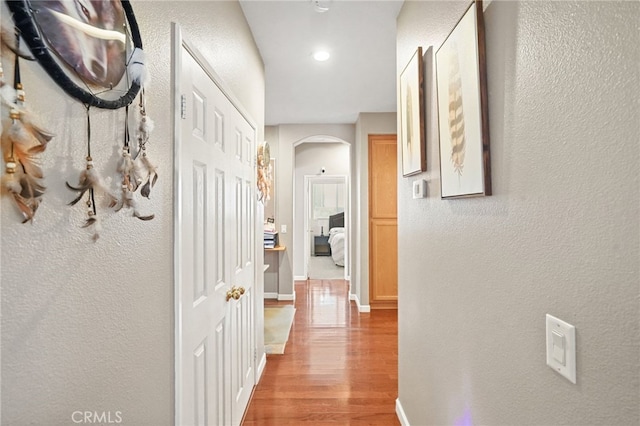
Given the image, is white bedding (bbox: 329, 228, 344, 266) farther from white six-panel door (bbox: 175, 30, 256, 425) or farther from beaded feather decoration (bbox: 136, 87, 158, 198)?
beaded feather decoration (bbox: 136, 87, 158, 198)

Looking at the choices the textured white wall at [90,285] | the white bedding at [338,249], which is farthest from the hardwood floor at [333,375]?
the white bedding at [338,249]

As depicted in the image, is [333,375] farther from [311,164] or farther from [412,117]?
[311,164]

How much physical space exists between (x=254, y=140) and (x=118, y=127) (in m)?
1.70

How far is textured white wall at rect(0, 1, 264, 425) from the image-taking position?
580mm

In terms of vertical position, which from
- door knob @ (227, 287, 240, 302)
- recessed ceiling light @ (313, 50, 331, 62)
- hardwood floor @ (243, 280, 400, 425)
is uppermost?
recessed ceiling light @ (313, 50, 331, 62)

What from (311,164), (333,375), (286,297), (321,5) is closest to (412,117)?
(321,5)

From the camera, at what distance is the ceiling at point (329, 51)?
209cm

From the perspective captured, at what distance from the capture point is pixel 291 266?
4.89 m

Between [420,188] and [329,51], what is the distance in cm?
163

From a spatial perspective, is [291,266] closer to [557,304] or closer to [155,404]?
[155,404]

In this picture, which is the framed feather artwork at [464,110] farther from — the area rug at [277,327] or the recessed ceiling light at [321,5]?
the area rug at [277,327]

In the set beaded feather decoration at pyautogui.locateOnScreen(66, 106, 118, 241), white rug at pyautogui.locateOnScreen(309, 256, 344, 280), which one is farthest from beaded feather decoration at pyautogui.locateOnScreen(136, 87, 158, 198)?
white rug at pyautogui.locateOnScreen(309, 256, 344, 280)

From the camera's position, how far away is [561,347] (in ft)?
2.28
